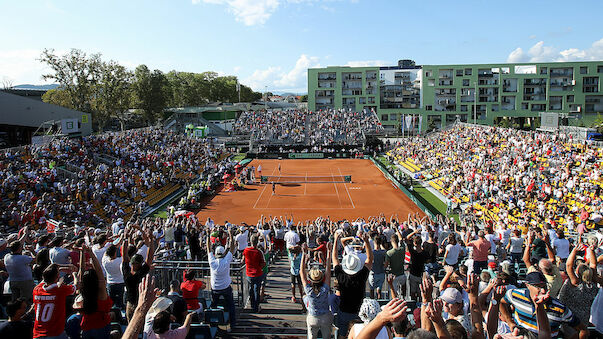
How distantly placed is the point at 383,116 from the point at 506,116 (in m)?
23.5

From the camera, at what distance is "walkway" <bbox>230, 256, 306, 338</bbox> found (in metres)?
8.10

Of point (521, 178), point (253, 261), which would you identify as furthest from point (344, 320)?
point (521, 178)

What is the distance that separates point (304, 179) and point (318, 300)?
1522 inches

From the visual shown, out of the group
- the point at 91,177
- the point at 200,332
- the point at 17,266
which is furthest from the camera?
the point at 91,177

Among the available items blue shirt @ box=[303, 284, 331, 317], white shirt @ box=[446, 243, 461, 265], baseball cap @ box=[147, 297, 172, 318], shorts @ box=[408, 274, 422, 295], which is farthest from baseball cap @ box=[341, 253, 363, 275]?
white shirt @ box=[446, 243, 461, 265]

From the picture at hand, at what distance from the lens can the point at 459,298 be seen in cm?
495

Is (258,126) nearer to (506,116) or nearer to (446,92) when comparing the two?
(446,92)

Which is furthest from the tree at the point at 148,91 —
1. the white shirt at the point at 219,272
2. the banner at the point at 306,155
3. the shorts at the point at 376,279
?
the shorts at the point at 376,279

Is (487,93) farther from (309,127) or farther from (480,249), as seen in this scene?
(480,249)

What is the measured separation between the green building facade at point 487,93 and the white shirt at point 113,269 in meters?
71.8

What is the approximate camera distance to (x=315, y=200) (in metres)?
35.4

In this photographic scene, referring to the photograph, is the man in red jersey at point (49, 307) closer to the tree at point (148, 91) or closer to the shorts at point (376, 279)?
the shorts at point (376, 279)

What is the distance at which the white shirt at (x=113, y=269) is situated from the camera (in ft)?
26.0

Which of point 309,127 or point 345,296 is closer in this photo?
point 345,296
